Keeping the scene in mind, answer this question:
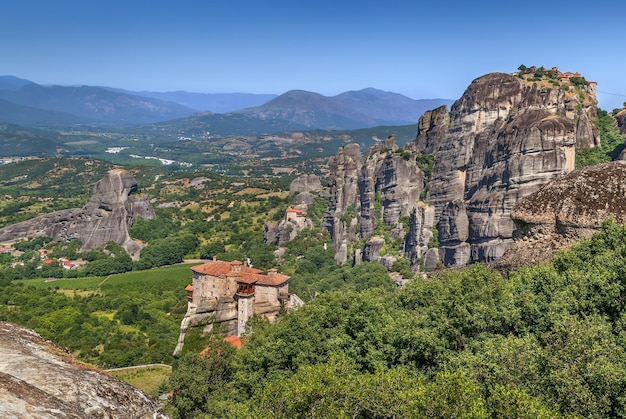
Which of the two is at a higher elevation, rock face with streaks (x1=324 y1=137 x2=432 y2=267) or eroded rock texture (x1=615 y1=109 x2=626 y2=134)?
eroded rock texture (x1=615 y1=109 x2=626 y2=134)

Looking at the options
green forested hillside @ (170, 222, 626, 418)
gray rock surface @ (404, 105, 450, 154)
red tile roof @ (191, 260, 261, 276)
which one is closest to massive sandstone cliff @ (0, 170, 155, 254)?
red tile roof @ (191, 260, 261, 276)

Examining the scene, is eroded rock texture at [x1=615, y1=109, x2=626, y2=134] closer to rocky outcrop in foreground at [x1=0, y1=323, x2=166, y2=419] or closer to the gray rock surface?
the gray rock surface

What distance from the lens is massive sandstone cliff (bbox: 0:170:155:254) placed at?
242ft

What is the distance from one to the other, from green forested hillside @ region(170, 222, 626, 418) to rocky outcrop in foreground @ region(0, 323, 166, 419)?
444 centimetres

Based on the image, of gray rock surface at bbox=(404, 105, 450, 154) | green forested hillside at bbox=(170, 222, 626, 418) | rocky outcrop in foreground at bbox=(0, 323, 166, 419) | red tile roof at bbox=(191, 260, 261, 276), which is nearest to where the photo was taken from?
rocky outcrop in foreground at bbox=(0, 323, 166, 419)

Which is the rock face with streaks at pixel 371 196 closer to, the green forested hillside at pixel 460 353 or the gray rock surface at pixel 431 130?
the gray rock surface at pixel 431 130

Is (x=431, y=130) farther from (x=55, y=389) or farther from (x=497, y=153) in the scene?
(x=55, y=389)

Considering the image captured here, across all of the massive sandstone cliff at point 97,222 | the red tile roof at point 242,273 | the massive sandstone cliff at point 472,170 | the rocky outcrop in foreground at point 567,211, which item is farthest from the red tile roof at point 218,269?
the massive sandstone cliff at point 97,222

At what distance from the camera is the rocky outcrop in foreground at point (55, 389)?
15.9 ft

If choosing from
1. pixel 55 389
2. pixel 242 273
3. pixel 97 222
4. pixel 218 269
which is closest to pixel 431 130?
pixel 242 273

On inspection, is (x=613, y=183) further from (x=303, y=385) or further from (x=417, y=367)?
(x=303, y=385)

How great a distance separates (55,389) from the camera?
5559 millimetres

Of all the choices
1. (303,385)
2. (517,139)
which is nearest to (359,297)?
(303,385)

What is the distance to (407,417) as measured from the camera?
9.06 metres
